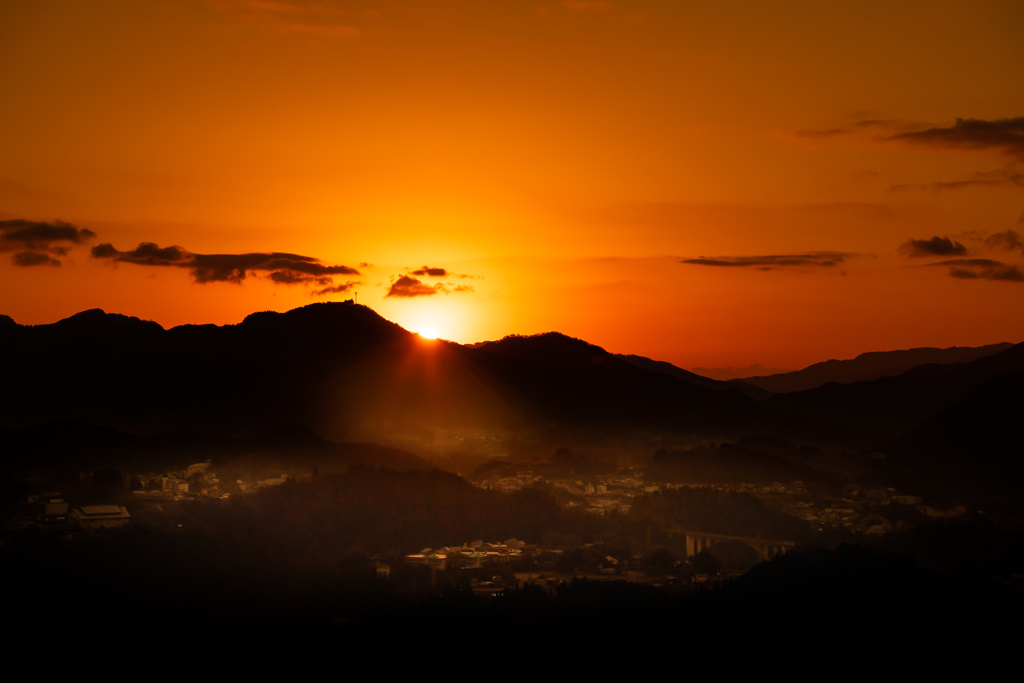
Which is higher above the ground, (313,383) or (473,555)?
(313,383)

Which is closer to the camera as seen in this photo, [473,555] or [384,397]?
[473,555]

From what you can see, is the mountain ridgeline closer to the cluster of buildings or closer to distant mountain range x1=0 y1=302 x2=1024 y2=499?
distant mountain range x1=0 y1=302 x2=1024 y2=499

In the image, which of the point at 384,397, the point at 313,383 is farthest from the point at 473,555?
the point at 384,397

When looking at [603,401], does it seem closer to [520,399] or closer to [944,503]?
[520,399]

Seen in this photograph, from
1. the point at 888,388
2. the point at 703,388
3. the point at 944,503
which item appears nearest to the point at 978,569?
the point at 944,503

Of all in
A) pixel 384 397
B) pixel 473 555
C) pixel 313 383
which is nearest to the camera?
pixel 473 555

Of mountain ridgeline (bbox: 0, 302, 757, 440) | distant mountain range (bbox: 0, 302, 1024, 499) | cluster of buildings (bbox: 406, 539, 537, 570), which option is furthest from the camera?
mountain ridgeline (bbox: 0, 302, 757, 440)

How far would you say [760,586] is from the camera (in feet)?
174

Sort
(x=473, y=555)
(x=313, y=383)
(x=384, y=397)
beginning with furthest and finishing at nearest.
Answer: (x=384, y=397)
(x=313, y=383)
(x=473, y=555)

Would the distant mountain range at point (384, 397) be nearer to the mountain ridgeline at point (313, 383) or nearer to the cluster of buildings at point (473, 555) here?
the mountain ridgeline at point (313, 383)

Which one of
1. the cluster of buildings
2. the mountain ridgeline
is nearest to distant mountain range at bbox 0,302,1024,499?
the mountain ridgeline

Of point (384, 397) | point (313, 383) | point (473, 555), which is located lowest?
point (473, 555)

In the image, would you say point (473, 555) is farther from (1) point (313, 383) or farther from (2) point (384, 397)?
(2) point (384, 397)

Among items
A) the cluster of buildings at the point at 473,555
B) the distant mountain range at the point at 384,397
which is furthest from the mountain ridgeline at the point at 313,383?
the cluster of buildings at the point at 473,555
